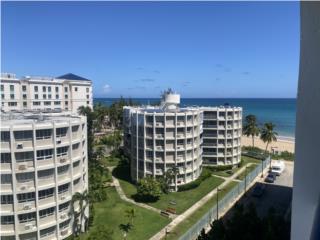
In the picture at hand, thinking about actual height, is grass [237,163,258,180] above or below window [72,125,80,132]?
below

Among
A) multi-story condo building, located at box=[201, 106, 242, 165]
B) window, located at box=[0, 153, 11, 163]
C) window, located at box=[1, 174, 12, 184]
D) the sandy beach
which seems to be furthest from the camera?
the sandy beach

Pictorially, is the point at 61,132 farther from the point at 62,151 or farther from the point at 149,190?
the point at 149,190

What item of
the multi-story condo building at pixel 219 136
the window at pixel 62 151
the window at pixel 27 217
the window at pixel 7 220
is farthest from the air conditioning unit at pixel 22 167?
the multi-story condo building at pixel 219 136

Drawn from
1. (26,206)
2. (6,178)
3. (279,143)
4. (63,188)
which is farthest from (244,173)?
(279,143)

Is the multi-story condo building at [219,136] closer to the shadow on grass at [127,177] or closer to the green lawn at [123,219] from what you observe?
the shadow on grass at [127,177]

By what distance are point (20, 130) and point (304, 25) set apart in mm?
29586

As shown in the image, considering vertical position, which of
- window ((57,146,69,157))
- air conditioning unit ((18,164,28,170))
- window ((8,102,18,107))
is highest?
window ((8,102,18,107))

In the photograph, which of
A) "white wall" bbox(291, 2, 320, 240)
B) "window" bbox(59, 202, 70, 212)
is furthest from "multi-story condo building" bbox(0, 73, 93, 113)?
"white wall" bbox(291, 2, 320, 240)

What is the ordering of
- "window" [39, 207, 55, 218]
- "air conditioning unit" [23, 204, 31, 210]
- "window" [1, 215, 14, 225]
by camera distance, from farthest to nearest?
"window" [39, 207, 55, 218] < "air conditioning unit" [23, 204, 31, 210] < "window" [1, 215, 14, 225]

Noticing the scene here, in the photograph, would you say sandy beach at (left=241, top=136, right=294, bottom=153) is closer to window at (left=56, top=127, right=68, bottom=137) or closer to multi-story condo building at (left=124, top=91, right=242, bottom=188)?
multi-story condo building at (left=124, top=91, right=242, bottom=188)

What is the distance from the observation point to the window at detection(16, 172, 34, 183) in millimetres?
28894

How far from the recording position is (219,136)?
6456 centimetres

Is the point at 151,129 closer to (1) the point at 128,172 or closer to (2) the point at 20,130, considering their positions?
(1) the point at 128,172

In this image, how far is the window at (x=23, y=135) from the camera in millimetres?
28525
